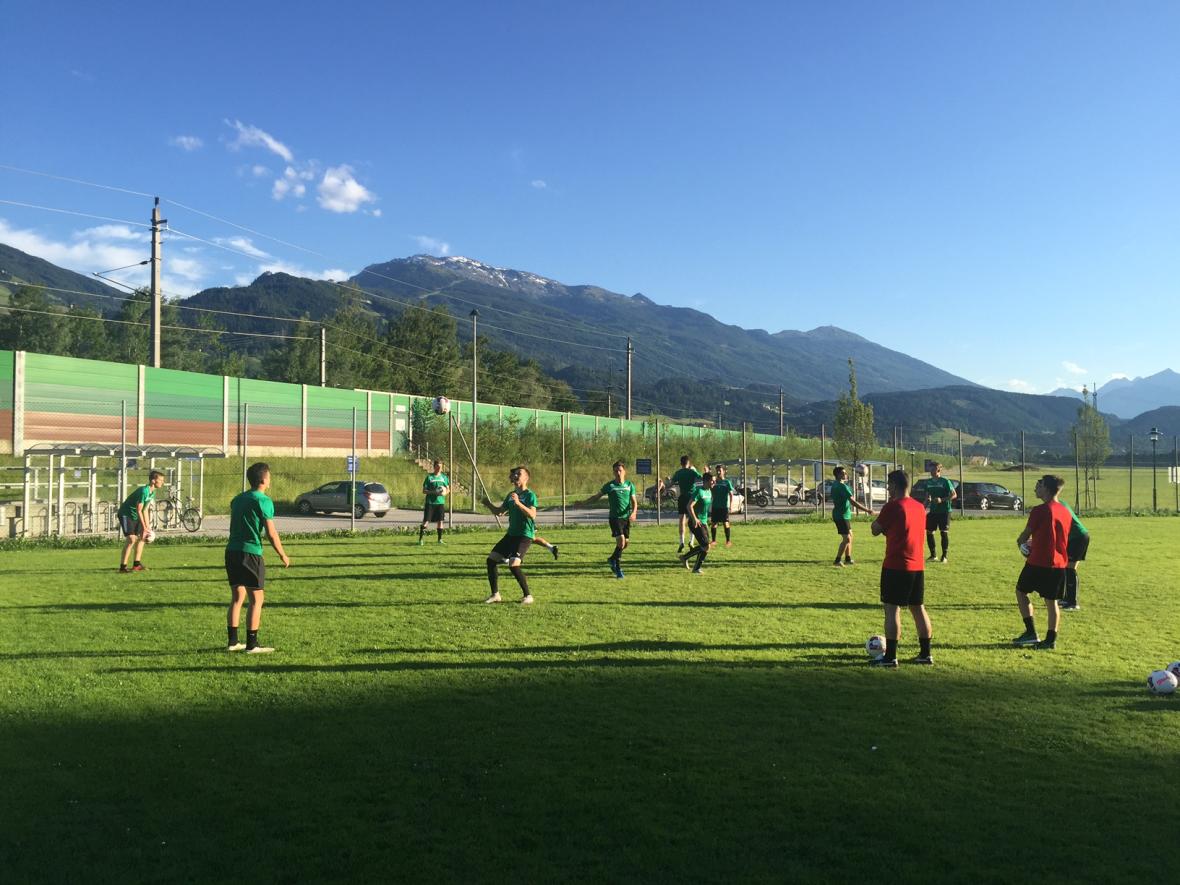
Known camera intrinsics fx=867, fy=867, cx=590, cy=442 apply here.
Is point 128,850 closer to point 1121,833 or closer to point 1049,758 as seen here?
point 1121,833

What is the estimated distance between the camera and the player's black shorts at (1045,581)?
936 cm

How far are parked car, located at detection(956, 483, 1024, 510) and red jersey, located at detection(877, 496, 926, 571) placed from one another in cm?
4009

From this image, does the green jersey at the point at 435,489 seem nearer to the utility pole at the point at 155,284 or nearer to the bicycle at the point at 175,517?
the bicycle at the point at 175,517

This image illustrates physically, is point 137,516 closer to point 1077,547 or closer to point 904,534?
point 904,534

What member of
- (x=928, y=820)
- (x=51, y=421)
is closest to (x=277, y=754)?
(x=928, y=820)

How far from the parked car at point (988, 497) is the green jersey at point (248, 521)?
42758mm

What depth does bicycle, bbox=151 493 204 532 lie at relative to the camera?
26.7 m

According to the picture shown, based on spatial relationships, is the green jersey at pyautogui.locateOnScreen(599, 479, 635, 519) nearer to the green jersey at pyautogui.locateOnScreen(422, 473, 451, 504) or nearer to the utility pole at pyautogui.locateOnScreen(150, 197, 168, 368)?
the green jersey at pyautogui.locateOnScreen(422, 473, 451, 504)

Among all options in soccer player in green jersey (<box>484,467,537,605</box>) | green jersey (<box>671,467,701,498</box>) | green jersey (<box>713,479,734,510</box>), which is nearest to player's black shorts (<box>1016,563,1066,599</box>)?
soccer player in green jersey (<box>484,467,537,605</box>)

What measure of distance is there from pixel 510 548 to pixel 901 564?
216 inches

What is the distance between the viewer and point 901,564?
8.42m

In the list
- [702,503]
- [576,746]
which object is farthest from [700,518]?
[576,746]

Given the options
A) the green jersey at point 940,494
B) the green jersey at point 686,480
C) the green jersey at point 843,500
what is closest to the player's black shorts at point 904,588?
the green jersey at point 686,480

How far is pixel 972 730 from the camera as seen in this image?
6.45m
